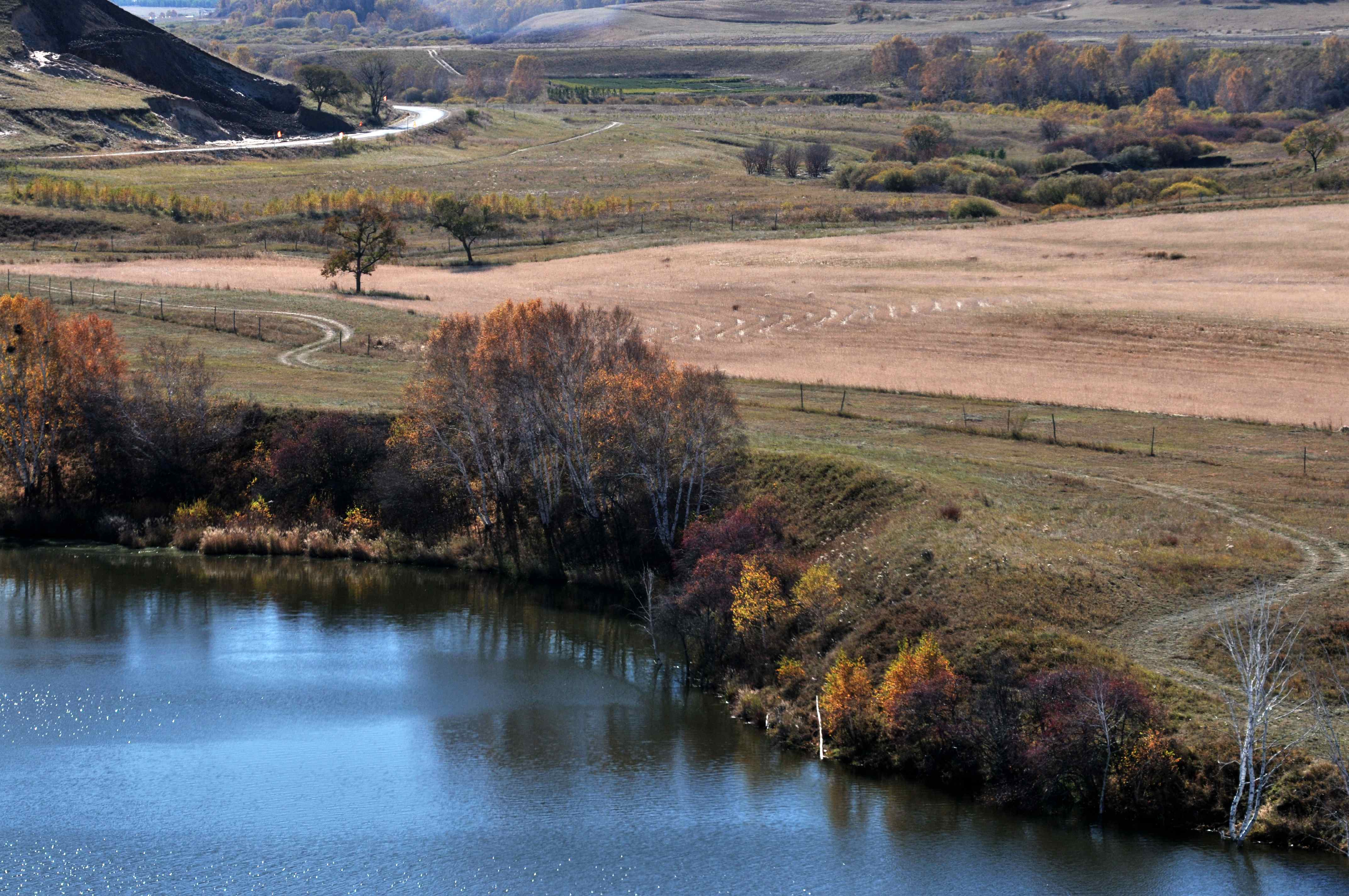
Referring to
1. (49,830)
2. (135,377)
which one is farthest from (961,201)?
(49,830)

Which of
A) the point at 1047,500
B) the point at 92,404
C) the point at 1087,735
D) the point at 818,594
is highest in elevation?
the point at 92,404

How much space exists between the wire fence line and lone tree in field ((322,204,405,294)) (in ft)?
38.0

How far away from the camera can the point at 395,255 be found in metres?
108

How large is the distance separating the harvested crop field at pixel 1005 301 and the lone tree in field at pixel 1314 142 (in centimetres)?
3714

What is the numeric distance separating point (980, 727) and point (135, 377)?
43.5 meters

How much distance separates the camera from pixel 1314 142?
151 meters

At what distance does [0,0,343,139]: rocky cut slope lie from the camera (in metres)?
173

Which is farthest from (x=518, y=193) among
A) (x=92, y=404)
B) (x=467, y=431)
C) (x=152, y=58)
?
(x=467, y=431)

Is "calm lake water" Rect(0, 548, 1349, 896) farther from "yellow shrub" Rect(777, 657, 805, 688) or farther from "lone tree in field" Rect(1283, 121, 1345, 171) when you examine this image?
"lone tree in field" Rect(1283, 121, 1345, 171)

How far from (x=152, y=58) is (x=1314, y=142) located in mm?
141928

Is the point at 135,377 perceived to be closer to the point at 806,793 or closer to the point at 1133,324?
the point at 806,793

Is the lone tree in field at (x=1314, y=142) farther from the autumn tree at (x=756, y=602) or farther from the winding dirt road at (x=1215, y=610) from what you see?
the autumn tree at (x=756, y=602)

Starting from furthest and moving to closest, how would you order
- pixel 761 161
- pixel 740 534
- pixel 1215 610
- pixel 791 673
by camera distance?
1. pixel 761 161
2. pixel 740 534
3. pixel 791 673
4. pixel 1215 610

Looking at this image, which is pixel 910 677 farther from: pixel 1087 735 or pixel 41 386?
pixel 41 386
